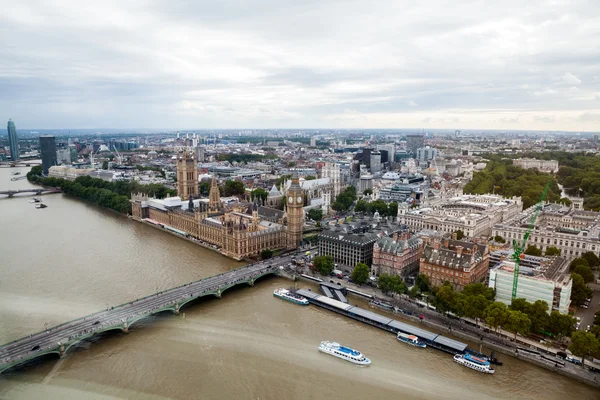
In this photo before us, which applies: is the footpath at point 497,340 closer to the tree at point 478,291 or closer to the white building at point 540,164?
the tree at point 478,291

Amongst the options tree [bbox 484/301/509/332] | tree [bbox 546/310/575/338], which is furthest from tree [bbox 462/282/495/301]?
tree [bbox 546/310/575/338]

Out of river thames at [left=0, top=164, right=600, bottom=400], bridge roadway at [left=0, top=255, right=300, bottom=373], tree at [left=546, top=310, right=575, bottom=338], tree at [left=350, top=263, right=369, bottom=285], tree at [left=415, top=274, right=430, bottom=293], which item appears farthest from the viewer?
tree at [left=350, top=263, right=369, bottom=285]

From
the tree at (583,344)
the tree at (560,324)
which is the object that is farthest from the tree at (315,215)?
the tree at (583,344)

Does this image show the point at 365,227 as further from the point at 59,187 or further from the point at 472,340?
the point at 59,187

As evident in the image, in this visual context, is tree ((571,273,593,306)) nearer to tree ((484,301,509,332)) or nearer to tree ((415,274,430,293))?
tree ((484,301,509,332))

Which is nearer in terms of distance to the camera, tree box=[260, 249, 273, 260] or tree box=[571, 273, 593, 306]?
tree box=[571, 273, 593, 306]

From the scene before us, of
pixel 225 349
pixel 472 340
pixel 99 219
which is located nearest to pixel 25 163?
pixel 99 219

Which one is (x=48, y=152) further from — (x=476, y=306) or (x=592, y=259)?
(x=592, y=259)

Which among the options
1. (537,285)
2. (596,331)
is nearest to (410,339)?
(537,285)
